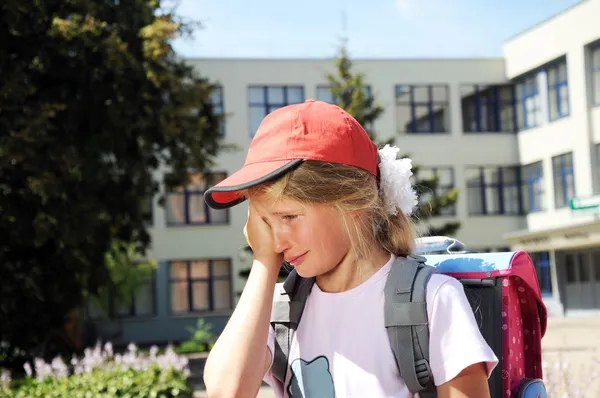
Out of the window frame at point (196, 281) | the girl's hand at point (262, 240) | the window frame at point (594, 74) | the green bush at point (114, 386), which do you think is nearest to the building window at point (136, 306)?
the window frame at point (196, 281)

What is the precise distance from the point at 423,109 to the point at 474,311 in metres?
35.0

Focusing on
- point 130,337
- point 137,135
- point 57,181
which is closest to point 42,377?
point 57,181

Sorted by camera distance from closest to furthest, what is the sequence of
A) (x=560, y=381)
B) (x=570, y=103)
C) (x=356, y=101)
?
(x=560, y=381)
(x=356, y=101)
(x=570, y=103)

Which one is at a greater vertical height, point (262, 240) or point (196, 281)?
point (262, 240)

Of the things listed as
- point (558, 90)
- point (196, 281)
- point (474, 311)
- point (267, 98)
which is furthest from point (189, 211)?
point (474, 311)

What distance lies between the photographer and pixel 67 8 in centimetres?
1565

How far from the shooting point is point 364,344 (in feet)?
6.37

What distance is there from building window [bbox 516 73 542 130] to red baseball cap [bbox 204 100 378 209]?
114 feet

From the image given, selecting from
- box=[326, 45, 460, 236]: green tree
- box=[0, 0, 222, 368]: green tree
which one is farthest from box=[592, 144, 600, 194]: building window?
box=[0, 0, 222, 368]: green tree

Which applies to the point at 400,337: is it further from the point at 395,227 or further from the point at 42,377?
the point at 42,377

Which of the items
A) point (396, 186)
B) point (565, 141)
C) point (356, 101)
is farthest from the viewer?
point (565, 141)

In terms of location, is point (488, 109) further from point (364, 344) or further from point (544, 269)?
point (364, 344)

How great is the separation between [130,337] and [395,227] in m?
32.4

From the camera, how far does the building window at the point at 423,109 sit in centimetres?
3612
